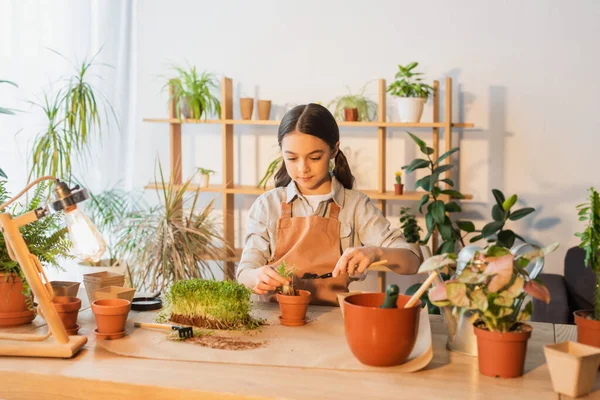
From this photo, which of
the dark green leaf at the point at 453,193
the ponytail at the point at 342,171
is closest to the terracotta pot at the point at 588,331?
the ponytail at the point at 342,171

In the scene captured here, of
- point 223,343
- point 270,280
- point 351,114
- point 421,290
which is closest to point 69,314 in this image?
point 223,343

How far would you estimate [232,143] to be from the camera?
4777 millimetres

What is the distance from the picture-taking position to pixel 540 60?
439cm

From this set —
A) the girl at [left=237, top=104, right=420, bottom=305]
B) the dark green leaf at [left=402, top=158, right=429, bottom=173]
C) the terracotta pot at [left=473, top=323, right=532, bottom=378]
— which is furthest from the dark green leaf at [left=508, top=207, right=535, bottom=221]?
the terracotta pot at [left=473, top=323, right=532, bottom=378]

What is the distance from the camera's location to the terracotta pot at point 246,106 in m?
4.48

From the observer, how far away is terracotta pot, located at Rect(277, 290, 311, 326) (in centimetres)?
184

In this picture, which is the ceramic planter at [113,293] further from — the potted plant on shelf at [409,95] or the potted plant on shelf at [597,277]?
the potted plant on shelf at [409,95]

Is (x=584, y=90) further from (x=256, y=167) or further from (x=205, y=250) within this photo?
(x=205, y=250)

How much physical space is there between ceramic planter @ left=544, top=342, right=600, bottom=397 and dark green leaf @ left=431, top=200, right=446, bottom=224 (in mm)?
2727

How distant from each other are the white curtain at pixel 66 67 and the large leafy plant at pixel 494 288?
10.7 ft

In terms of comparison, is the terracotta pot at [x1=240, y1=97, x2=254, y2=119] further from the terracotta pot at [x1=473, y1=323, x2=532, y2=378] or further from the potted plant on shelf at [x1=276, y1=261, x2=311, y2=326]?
the terracotta pot at [x1=473, y1=323, x2=532, y2=378]

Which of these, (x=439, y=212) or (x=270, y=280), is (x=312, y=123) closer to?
(x=270, y=280)

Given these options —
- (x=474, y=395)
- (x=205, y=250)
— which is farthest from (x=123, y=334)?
(x=205, y=250)

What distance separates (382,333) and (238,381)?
0.32 metres
